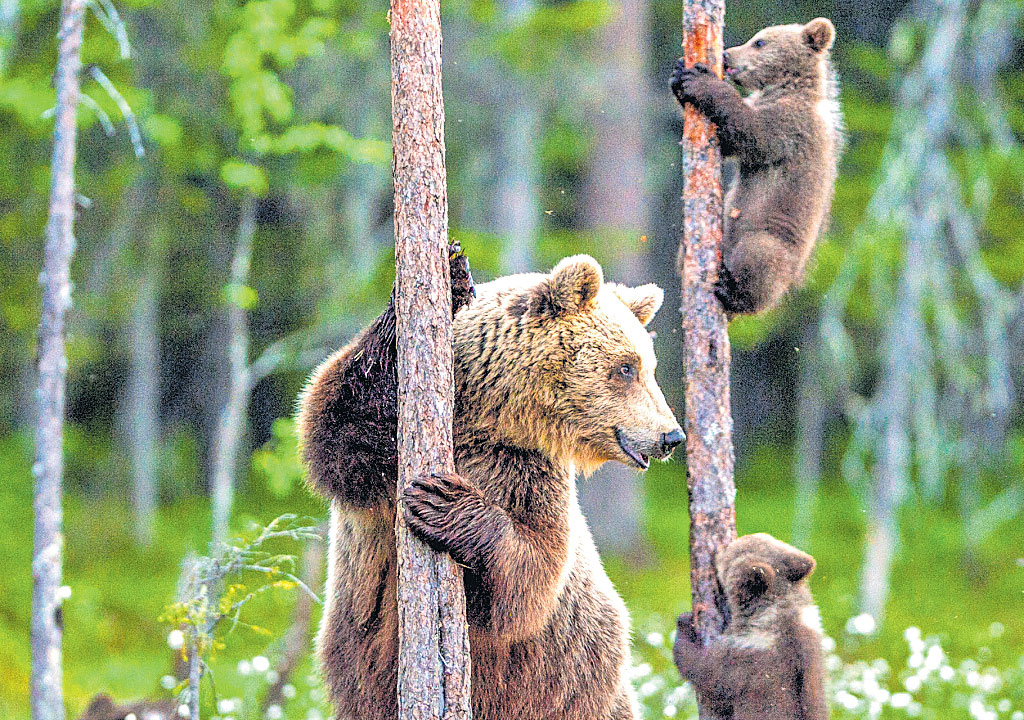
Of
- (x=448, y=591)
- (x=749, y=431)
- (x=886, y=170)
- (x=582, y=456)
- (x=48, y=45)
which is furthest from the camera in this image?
(x=749, y=431)

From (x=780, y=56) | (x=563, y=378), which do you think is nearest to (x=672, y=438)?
(x=563, y=378)

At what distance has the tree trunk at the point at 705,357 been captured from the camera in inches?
168

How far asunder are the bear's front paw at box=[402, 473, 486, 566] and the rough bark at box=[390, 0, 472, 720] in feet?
0.15

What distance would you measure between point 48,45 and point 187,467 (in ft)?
37.7

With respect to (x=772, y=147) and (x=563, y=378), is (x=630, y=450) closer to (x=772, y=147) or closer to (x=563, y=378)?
(x=563, y=378)

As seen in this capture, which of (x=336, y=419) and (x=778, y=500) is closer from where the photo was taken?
(x=336, y=419)

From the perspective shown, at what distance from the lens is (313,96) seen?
1042 centimetres

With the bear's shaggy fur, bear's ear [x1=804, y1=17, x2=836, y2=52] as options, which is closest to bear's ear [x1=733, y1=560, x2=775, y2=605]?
the bear's shaggy fur

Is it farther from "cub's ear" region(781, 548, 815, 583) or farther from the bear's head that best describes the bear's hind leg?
"cub's ear" region(781, 548, 815, 583)

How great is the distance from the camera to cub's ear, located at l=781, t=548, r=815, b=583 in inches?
178

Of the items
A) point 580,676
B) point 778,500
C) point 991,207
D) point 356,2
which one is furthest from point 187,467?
point 580,676

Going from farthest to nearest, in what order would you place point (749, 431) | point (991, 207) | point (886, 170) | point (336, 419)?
point (749, 431)
point (991, 207)
point (886, 170)
point (336, 419)

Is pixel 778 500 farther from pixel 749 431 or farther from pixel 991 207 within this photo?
pixel 991 207

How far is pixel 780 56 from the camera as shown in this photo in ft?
17.1
